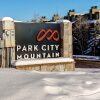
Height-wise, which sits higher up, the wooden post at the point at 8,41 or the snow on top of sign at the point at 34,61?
the wooden post at the point at 8,41

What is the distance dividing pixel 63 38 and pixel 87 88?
1373 centimetres

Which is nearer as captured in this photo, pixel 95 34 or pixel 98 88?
pixel 98 88

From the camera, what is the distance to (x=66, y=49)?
1850cm

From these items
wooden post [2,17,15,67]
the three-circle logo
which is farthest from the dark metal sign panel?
wooden post [2,17,15,67]

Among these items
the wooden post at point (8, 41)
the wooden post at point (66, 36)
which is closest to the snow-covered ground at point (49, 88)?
the wooden post at point (8, 41)

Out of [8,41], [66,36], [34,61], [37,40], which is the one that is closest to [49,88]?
[34,61]

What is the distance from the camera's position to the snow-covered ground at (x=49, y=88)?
420 centimetres

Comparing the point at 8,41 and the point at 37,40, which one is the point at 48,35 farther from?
the point at 8,41

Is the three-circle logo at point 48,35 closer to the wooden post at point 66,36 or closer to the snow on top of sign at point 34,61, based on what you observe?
the wooden post at point 66,36

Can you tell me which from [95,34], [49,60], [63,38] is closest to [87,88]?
[49,60]

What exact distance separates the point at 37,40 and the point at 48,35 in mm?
794

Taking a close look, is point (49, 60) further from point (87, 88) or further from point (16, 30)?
point (87, 88)

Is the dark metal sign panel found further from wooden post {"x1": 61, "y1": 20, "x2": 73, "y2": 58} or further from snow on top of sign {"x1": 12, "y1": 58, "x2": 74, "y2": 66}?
snow on top of sign {"x1": 12, "y1": 58, "x2": 74, "y2": 66}

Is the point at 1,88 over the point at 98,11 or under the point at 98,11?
under
